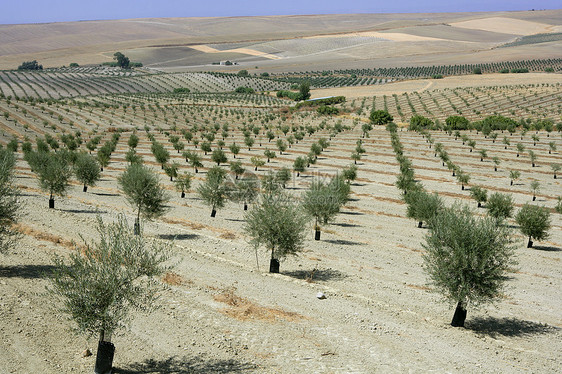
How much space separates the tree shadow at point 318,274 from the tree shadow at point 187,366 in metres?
9.59

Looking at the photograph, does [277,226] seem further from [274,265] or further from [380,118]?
[380,118]

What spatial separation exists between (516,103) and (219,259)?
11102 centimetres

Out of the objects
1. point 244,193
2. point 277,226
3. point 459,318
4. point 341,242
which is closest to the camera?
point 459,318

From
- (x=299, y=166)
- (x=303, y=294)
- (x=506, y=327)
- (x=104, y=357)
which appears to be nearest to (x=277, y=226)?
(x=303, y=294)

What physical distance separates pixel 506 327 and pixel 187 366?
13733 mm

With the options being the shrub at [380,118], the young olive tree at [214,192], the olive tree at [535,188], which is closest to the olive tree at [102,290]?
the young olive tree at [214,192]

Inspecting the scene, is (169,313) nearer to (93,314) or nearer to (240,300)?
(240,300)

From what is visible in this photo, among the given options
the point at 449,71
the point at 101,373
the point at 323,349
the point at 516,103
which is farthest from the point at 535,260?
the point at 449,71

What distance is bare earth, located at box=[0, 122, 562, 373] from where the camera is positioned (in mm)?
16516

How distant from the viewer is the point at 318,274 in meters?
26.6

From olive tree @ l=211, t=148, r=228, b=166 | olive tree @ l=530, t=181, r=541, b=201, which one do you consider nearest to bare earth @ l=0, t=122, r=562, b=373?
olive tree @ l=530, t=181, r=541, b=201

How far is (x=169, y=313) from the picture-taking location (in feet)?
63.8

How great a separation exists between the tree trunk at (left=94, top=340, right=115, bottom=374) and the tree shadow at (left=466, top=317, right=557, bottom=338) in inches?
566

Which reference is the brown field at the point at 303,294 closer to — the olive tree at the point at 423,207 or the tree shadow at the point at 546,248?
the tree shadow at the point at 546,248
